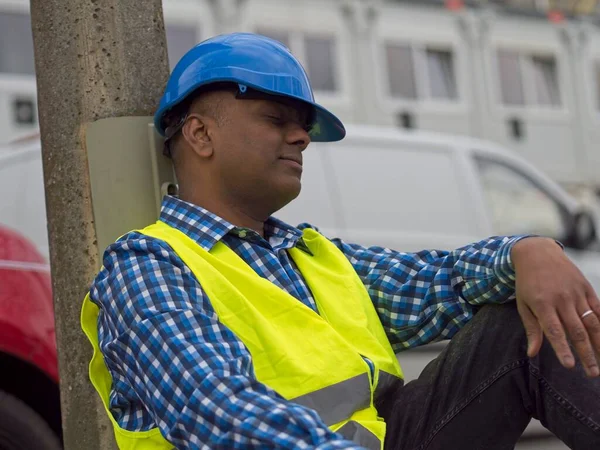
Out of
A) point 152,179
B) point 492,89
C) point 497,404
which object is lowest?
point 497,404

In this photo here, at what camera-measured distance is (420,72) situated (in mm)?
24031

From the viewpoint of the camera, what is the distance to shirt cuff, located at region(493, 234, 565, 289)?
9.04 ft

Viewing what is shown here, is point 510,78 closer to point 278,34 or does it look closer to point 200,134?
point 278,34

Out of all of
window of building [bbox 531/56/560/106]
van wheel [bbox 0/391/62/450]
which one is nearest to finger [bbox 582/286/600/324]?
van wheel [bbox 0/391/62/450]

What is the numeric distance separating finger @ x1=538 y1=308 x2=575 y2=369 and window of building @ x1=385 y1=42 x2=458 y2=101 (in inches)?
831

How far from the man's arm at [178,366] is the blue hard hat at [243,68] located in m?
0.46

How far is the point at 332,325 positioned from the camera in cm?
272

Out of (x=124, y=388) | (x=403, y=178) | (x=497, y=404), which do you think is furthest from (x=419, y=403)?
(x=403, y=178)

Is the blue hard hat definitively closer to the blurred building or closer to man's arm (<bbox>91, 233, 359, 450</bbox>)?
man's arm (<bbox>91, 233, 359, 450</bbox>)

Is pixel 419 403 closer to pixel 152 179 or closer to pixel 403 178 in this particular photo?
pixel 152 179

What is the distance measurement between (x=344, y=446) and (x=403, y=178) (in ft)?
14.2

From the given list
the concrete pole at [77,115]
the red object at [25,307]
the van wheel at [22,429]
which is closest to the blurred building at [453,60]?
the red object at [25,307]

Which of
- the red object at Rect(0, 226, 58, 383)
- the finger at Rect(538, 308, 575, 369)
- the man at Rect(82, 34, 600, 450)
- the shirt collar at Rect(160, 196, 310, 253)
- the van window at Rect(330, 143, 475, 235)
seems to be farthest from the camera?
the van window at Rect(330, 143, 475, 235)

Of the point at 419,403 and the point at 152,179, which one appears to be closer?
the point at 419,403
